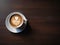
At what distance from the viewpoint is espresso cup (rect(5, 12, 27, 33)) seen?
0.73 m

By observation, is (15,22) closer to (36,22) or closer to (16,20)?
(16,20)

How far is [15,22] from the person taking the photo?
731 mm

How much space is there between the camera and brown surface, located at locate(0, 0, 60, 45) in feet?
2.44

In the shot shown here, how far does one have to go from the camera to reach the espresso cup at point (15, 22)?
73cm

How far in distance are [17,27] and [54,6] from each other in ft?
0.84

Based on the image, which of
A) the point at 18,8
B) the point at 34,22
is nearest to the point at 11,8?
the point at 18,8

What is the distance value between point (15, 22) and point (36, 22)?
124 mm

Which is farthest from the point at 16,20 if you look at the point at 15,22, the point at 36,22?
the point at 36,22

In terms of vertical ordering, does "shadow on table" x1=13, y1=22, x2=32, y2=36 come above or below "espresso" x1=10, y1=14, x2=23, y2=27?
below

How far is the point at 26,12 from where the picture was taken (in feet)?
2.54

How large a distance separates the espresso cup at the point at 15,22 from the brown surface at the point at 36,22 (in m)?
0.02

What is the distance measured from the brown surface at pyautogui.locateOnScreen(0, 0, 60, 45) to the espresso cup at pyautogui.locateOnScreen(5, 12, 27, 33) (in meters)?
0.02

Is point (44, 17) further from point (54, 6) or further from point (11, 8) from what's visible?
point (11, 8)

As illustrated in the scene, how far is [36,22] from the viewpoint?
76 cm
